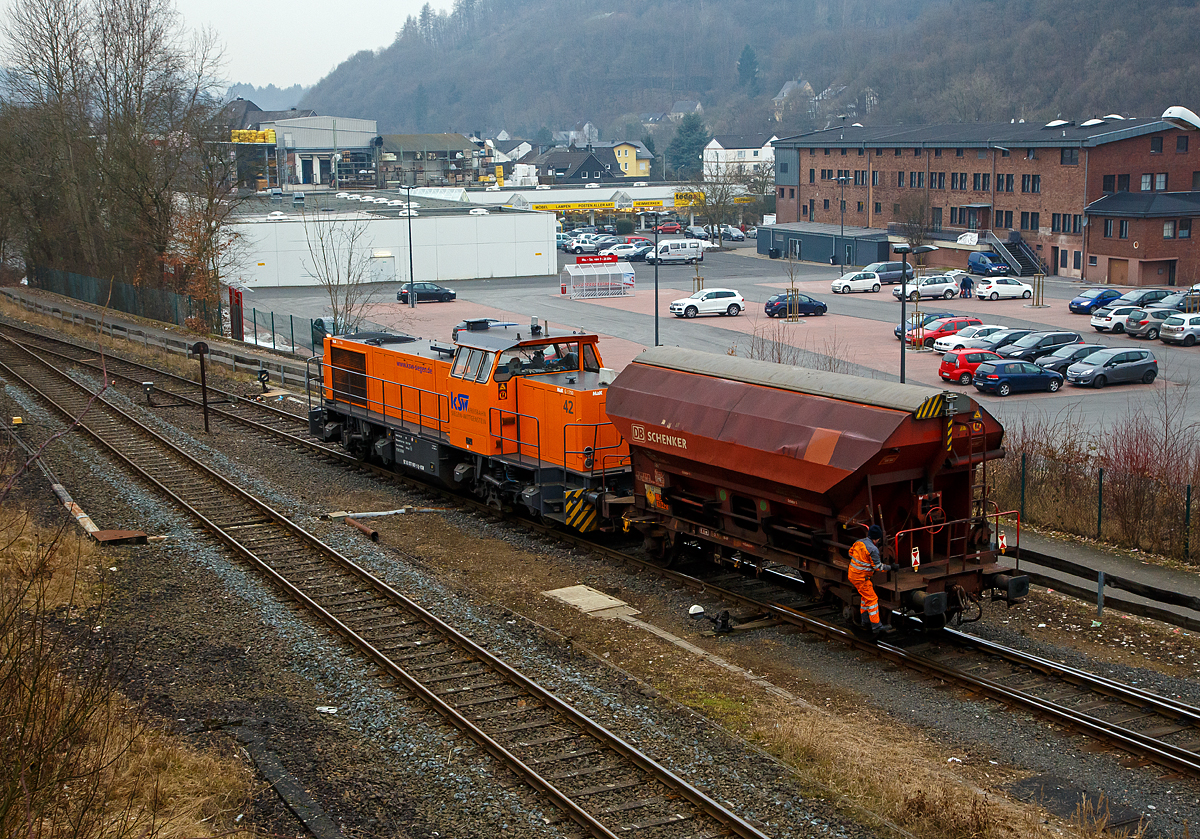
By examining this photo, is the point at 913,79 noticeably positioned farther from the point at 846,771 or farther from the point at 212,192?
the point at 846,771

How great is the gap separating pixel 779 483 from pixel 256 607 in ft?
25.4

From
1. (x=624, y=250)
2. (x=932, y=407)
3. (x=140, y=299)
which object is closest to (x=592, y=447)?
(x=932, y=407)

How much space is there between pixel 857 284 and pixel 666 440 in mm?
58423

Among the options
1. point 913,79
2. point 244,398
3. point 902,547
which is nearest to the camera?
point 902,547

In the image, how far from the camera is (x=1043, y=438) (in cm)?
2758

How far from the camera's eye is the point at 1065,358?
41.5 metres

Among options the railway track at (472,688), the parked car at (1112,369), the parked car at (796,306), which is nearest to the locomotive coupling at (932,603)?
the railway track at (472,688)

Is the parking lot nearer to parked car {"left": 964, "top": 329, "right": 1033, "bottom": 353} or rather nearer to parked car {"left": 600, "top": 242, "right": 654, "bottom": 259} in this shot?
parked car {"left": 964, "top": 329, "right": 1033, "bottom": 353}

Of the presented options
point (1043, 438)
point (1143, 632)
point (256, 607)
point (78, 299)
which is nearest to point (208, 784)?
point (256, 607)

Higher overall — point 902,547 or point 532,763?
point 902,547

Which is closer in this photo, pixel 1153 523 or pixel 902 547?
pixel 902 547

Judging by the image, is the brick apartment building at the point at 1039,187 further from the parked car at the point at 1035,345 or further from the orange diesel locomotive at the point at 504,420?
the orange diesel locomotive at the point at 504,420

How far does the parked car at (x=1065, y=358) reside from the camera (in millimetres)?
41219

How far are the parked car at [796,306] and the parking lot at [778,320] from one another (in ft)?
2.71
